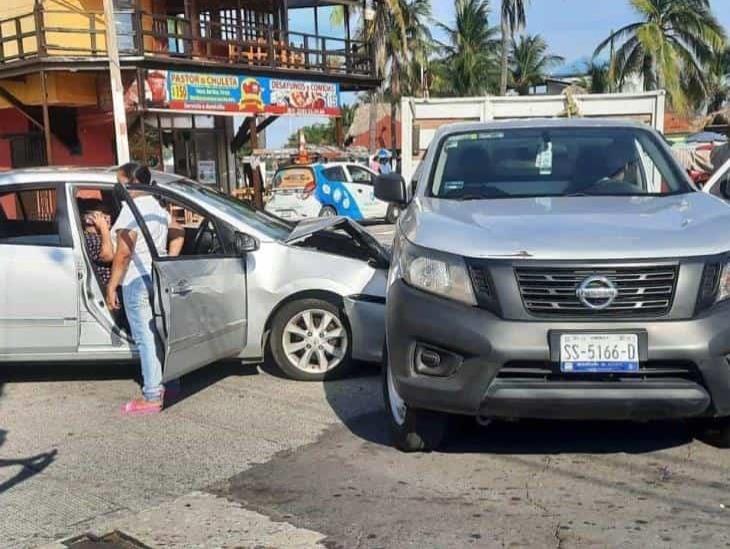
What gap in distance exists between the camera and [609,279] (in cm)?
389

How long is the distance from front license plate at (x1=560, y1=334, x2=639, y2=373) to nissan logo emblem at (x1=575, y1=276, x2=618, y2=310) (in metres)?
0.15

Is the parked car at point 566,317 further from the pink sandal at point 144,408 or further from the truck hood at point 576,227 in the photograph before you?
the pink sandal at point 144,408

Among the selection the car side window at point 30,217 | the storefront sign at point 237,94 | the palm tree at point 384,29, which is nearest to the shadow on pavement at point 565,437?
the car side window at point 30,217

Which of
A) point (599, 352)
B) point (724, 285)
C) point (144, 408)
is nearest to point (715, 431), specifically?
point (724, 285)

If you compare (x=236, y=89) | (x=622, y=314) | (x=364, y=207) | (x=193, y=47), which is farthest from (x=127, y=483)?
(x=193, y=47)

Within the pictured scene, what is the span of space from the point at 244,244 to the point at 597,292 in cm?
303

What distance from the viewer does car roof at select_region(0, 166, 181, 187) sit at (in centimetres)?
630

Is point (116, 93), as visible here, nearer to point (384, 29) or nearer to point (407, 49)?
point (384, 29)

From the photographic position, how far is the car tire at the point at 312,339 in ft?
20.8

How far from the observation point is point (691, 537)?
3633 millimetres

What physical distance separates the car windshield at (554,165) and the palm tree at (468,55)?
41.2 m

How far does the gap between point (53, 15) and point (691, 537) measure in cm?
2182

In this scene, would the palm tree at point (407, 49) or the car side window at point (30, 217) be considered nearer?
the car side window at point (30, 217)

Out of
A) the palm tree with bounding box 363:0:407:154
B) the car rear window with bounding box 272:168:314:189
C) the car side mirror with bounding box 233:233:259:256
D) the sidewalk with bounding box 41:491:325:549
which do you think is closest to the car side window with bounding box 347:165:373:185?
the car rear window with bounding box 272:168:314:189
